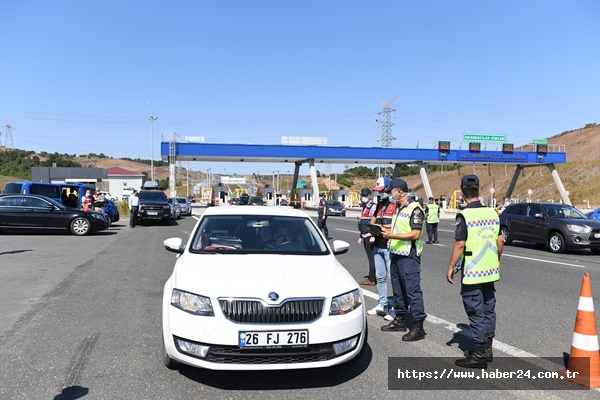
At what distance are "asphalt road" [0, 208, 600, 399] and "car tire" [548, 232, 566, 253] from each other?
4559 millimetres

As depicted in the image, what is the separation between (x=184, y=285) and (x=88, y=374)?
3.83 feet

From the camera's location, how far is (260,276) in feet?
14.7

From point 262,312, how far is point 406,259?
90.2 inches

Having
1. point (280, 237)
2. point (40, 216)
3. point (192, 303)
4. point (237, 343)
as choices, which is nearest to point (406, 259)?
point (280, 237)

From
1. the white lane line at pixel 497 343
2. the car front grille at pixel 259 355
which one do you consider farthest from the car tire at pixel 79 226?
the car front grille at pixel 259 355

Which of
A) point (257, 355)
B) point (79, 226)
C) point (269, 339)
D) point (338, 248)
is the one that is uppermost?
point (338, 248)

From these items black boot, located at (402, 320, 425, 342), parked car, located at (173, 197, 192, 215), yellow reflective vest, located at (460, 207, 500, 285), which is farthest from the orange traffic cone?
parked car, located at (173, 197, 192, 215)

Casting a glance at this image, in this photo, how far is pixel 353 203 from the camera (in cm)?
7481

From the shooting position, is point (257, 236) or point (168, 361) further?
point (257, 236)

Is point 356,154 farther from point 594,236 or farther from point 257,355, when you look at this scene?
point 257,355

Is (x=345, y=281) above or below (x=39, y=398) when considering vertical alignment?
above

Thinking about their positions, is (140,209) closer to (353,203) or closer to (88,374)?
(88,374)

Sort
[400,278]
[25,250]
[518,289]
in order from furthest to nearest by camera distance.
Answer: [25,250], [518,289], [400,278]

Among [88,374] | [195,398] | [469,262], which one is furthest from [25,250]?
[469,262]
